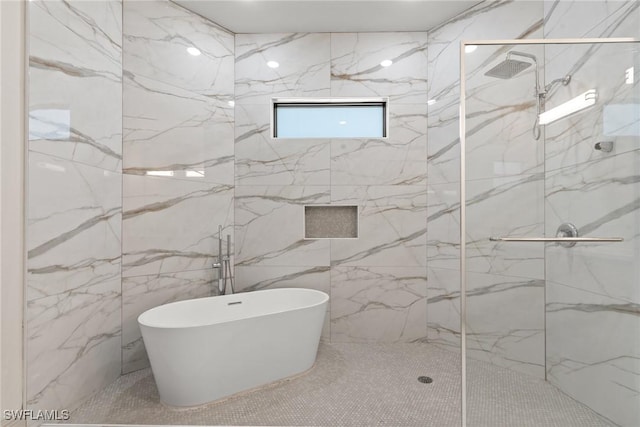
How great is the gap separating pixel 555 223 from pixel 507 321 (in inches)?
18.1

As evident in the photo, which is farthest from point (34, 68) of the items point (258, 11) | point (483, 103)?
point (483, 103)

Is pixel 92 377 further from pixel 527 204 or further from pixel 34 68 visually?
pixel 527 204

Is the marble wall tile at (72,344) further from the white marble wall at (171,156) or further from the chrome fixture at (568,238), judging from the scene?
the chrome fixture at (568,238)

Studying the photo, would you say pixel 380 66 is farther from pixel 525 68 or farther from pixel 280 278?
pixel 280 278

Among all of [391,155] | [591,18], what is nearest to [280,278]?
[391,155]

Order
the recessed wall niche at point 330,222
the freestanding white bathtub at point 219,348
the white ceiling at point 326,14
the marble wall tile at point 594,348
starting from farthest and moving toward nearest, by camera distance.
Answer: the recessed wall niche at point 330,222
the white ceiling at point 326,14
the freestanding white bathtub at point 219,348
the marble wall tile at point 594,348

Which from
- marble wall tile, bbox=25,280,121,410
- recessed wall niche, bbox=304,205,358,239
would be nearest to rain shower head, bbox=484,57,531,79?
recessed wall niche, bbox=304,205,358,239

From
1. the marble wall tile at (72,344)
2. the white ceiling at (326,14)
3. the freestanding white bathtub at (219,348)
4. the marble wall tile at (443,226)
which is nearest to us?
the marble wall tile at (72,344)

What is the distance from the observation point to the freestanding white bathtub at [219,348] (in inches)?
72.6

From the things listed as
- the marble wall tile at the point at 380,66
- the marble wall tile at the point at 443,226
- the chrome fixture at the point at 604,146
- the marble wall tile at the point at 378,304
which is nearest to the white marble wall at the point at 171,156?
the marble wall tile at the point at 380,66

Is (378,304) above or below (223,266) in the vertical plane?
below

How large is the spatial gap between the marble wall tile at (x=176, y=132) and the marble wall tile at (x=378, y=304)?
57.3 inches

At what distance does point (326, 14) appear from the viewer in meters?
2.72

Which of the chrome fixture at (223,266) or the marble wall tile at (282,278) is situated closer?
the chrome fixture at (223,266)
